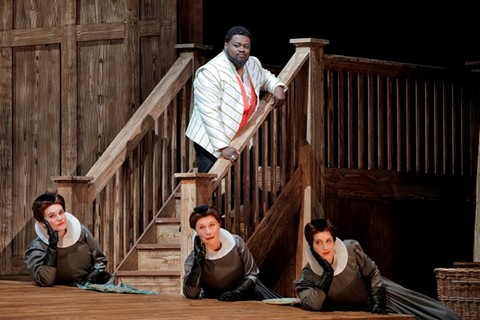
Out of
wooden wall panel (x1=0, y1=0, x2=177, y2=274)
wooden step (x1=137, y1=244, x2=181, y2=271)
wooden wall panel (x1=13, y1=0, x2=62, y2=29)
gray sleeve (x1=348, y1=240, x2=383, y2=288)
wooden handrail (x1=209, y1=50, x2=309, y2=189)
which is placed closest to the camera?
gray sleeve (x1=348, y1=240, x2=383, y2=288)

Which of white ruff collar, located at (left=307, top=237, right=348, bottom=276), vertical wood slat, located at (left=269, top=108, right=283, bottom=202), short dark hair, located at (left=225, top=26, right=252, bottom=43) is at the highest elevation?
short dark hair, located at (left=225, top=26, right=252, bottom=43)

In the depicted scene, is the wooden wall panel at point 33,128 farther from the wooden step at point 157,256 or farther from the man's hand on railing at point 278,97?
the man's hand on railing at point 278,97

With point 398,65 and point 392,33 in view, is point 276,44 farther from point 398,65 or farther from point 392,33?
point 398,65

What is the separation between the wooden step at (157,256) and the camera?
27.6ft

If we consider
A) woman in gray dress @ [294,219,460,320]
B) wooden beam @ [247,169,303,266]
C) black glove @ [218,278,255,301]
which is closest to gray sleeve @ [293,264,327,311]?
woman in gray dress @ [294,219,460,320]

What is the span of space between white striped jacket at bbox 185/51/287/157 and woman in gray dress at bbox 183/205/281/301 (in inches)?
40.7

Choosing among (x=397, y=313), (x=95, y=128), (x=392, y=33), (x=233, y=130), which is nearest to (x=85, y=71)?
(x=95, y=128)

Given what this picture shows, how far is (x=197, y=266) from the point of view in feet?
23.0

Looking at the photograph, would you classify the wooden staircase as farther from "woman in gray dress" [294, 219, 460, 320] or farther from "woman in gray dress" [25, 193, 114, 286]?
"woman in gray dress" [294, 219, 460, 320]

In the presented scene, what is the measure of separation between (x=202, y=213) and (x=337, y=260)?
0.88 m

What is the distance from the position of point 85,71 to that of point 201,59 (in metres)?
1.05

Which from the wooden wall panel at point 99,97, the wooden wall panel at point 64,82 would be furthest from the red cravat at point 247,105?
the wooden wall panel at point 99,97

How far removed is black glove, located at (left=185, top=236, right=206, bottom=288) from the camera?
22.9 feet

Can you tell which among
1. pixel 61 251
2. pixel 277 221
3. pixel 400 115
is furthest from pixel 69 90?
pixel 400 115
